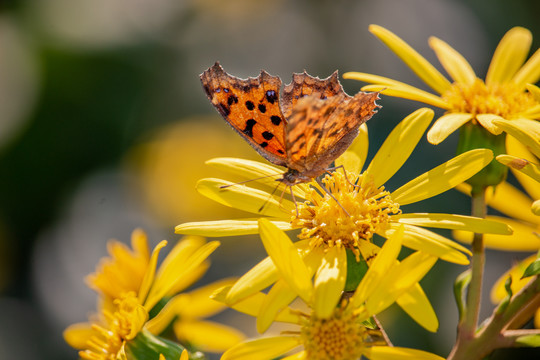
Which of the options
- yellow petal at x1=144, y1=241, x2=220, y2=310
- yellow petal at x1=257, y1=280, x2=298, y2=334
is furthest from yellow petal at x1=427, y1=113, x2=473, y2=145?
yellow petal at x1=144, y1=241, x2=220, y2=310

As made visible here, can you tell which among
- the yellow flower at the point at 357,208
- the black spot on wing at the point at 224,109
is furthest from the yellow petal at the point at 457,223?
the black spot on wing at the point at 224,109

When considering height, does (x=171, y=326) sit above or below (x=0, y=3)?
below

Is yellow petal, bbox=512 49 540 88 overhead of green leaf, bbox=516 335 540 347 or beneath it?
overhead

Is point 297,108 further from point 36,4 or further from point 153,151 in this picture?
point 36,4

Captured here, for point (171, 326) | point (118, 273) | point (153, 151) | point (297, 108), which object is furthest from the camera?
point (153, 151)

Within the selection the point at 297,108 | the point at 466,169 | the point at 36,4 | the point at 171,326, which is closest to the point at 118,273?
the point at 171,326

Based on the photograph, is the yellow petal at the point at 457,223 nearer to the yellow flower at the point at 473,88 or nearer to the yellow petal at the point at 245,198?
the yellow flower at the point at 473,88

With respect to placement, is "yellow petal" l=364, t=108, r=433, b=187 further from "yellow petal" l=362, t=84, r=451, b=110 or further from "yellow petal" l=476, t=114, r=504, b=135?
"yellow petal" l=476, t=114, r=504, b=135
